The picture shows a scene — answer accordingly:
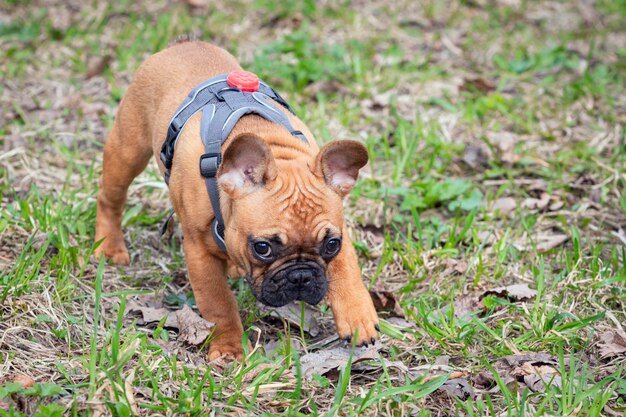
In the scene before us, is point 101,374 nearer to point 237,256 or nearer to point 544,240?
point 237,256

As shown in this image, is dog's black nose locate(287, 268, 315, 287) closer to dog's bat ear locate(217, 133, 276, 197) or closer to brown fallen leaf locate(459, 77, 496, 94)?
dog's bat ear locate(217, 133, 276, 197)

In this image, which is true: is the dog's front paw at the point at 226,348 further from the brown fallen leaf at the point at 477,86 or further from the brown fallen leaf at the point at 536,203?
the brown fallen leaf at the point at 477,86

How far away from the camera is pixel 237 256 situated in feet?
14.7

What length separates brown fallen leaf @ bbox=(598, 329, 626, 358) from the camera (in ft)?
15.4

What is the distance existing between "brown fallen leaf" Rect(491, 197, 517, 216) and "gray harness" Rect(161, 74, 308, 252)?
7.73 ft

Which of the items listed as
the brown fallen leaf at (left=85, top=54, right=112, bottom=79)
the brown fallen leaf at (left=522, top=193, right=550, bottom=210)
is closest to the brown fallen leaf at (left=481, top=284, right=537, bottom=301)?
the brown fallen leaf at (left=522, top=193, right=550, bottom=210)

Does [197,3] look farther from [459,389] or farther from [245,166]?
[459,389]

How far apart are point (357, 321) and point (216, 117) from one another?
153 centimetres

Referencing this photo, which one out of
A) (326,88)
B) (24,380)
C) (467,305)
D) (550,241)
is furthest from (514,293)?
(326,88)

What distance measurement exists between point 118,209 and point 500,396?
316 cm

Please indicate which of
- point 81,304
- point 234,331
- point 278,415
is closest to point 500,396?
point 278,415

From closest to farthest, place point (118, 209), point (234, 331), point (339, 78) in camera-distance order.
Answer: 1. point (234, 331)
2. point (118, 209)
3. point (339, 78)

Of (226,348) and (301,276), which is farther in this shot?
(226,348)

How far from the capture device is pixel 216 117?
15.7 feet
